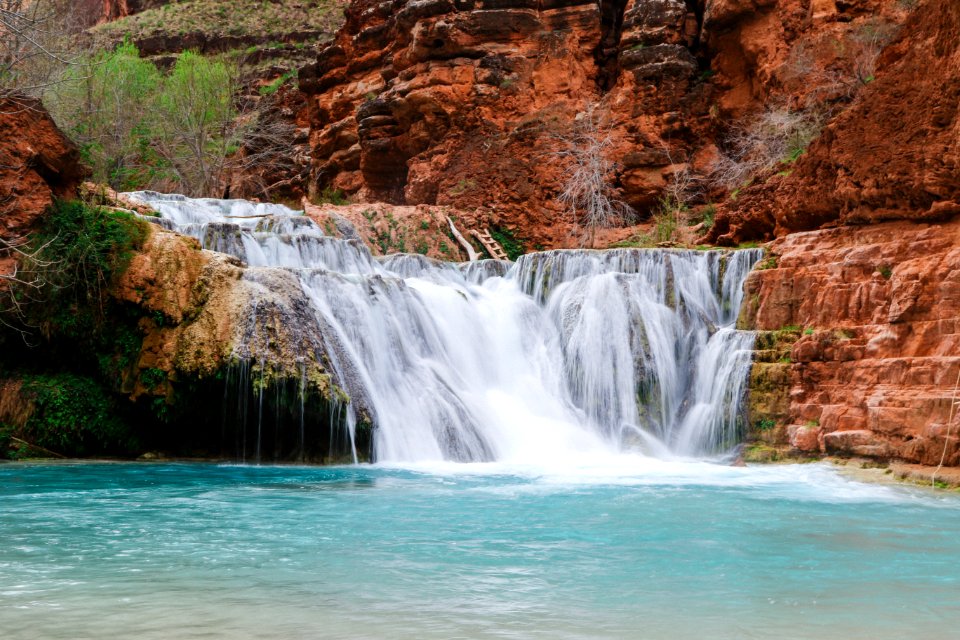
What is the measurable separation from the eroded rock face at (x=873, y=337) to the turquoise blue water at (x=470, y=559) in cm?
156

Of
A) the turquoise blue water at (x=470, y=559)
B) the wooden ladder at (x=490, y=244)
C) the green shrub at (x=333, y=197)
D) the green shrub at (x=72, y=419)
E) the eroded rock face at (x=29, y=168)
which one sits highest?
the green shrub at (x=333, y=197)

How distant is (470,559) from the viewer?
570 centimetres

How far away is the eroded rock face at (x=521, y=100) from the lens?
25.4m

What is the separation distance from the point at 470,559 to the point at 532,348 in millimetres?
10263

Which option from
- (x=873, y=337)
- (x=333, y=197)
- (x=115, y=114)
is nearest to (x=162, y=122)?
(x=115, y=114)

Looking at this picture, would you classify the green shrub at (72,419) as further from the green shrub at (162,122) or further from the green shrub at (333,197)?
the green shrub at (162,122)

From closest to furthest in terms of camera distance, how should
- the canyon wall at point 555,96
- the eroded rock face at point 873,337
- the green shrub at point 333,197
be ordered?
the eroded rock face at point 873,337 < the canyon wall at point 555,96 < the green shrub at point 333,197

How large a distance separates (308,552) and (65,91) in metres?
27.7


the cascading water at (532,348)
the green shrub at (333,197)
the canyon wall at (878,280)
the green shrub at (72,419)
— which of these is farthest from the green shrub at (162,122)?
the canyon wall at (878,280)

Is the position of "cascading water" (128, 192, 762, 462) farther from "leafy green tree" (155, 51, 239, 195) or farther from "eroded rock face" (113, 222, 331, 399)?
"leafy green tree" (155, 51, 239, 195)

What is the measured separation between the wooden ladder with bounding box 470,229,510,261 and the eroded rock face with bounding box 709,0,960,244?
994 centimetres

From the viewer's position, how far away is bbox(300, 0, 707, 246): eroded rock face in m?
25.4

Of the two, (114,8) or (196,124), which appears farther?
(114,8)

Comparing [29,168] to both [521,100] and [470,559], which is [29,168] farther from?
[521,100]
